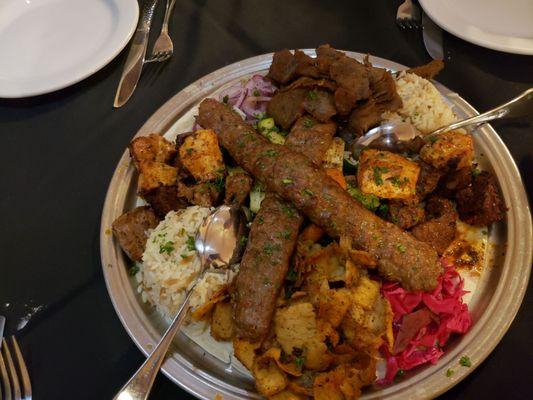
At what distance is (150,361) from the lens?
187 centimetres

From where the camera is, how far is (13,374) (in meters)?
2.18

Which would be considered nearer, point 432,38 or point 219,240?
point 219,240

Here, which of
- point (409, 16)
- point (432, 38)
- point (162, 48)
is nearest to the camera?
point (432, 38)

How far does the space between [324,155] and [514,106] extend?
1220mm

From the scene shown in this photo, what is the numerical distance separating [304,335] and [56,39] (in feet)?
10.7

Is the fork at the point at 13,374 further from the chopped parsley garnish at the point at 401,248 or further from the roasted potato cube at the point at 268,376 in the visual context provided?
the chopped parsley garnish at the point at 401,248

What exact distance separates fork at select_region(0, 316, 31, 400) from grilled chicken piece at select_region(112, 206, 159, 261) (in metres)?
0.82

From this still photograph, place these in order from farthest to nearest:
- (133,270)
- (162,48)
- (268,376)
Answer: (162,48), (133,270), (268,376)

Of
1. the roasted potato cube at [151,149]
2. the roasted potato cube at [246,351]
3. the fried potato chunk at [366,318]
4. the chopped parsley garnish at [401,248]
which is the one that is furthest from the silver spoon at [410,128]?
the roasted potato cube at [246,351]

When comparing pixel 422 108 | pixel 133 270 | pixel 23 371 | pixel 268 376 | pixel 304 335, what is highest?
pixel 422 108

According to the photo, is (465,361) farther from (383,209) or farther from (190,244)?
(190,244)

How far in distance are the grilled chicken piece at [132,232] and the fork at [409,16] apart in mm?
2519

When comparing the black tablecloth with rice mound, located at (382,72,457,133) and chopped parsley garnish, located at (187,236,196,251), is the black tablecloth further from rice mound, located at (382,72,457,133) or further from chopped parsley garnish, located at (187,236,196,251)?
chopped parsley garnish, located at (187,236,196,251)

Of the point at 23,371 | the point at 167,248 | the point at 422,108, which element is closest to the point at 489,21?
the point at 422,108
